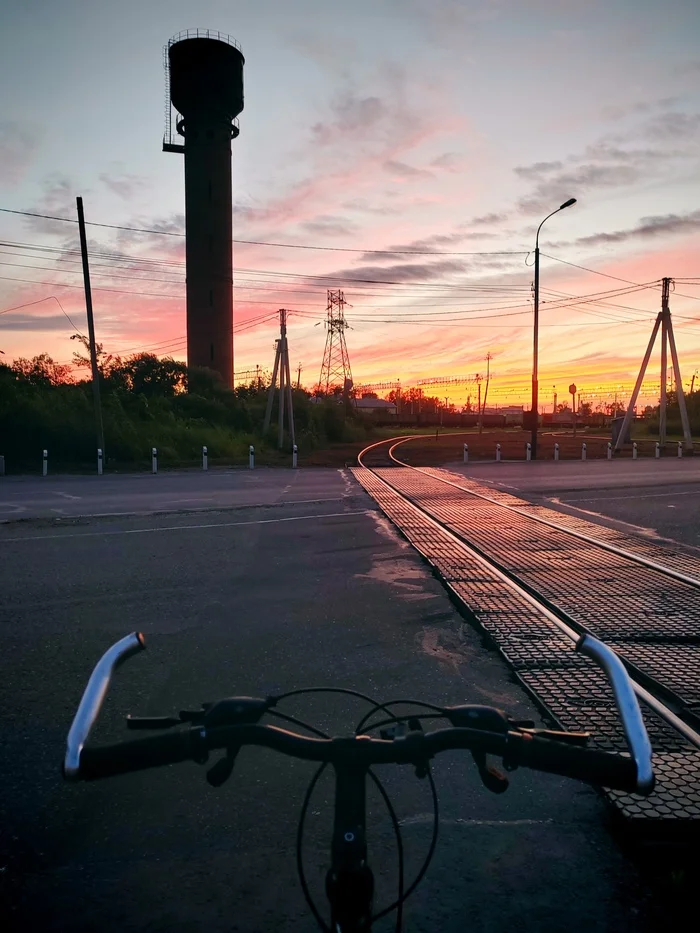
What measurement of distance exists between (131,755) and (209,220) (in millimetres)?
61824

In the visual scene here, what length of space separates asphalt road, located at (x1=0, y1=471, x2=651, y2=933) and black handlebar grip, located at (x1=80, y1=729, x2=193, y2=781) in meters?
1.34

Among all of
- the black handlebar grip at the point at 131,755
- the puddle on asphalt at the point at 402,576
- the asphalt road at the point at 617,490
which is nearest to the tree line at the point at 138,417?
the asphalt road at the point at 617,490

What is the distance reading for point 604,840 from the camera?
321cm

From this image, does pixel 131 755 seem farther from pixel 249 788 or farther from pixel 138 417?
pixel 138 417

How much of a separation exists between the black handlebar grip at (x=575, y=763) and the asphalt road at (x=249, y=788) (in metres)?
1.29

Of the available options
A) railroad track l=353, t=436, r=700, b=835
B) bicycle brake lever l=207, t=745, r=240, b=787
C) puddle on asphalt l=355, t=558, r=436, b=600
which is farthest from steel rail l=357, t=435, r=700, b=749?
bicycle brake lever l=207, t=745, r=240, b=787

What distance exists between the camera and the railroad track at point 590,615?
13.1 feet

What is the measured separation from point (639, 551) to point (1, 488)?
17633 millimetres

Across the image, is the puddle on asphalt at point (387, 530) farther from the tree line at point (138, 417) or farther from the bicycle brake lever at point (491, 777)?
the tree line at point (138, 417)

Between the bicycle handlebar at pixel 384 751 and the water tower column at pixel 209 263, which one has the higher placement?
the water tower column at pixel 209 263

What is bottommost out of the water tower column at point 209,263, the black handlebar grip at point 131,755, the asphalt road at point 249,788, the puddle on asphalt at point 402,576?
the asphalt road at point 249,788

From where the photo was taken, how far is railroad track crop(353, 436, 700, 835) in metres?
4.00

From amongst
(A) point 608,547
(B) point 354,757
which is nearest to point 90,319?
(A) point 608,547

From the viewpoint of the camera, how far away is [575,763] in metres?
1.71
